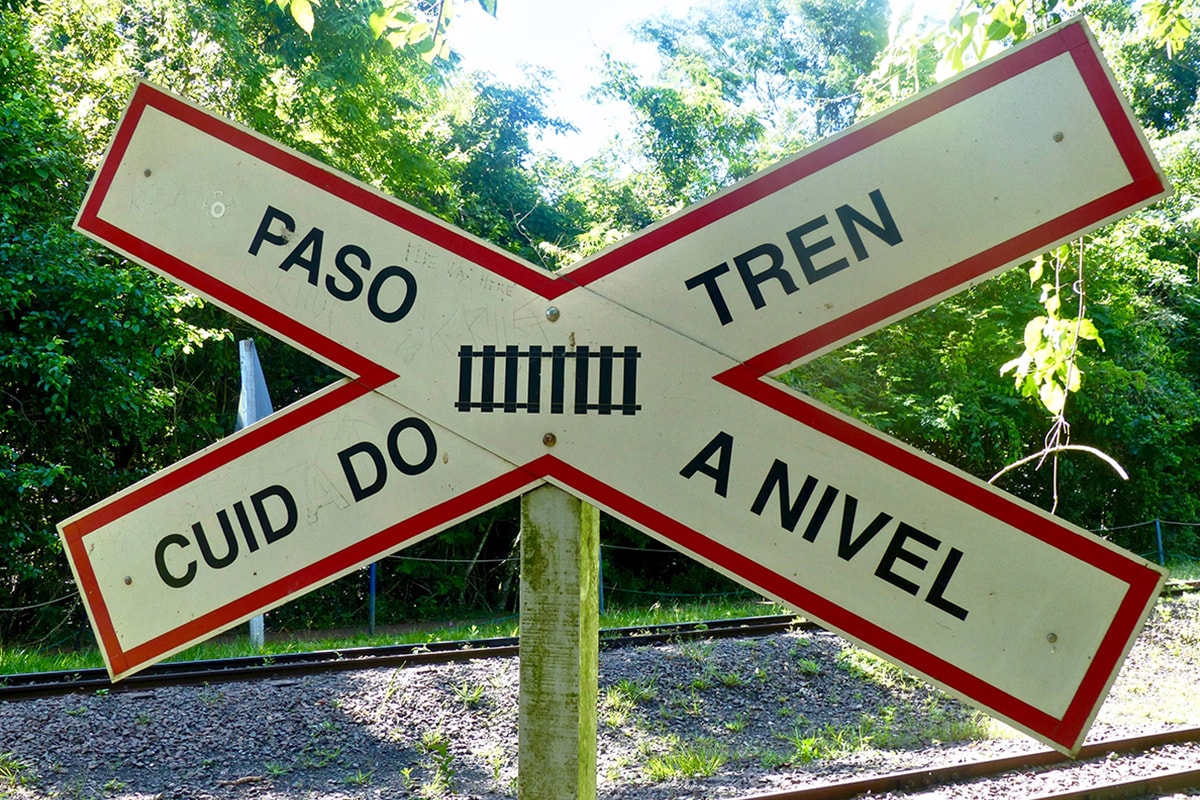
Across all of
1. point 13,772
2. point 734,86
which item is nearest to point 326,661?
point 13,772

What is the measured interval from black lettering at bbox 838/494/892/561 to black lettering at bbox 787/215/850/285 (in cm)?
31

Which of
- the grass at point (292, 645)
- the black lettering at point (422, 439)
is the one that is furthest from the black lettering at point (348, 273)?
the grass at point (292, 645)

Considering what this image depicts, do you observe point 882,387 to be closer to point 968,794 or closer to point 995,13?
point 968,794

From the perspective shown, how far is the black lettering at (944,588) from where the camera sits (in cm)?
114

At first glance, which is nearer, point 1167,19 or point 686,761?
point 1167,19

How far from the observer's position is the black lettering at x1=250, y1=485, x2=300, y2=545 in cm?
131

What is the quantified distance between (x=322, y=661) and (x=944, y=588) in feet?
21.2

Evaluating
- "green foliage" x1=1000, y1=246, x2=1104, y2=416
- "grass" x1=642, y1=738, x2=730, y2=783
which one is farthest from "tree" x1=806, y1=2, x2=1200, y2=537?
"green foliage" x1=1000, y1=246, x2=1104, y2=416

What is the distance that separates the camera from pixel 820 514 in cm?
119

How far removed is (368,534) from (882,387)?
14670mm

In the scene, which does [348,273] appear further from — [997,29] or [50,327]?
[50,327]

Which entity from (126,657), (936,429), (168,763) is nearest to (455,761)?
(168,763)

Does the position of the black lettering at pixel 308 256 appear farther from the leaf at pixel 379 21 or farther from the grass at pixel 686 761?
the grass at pixel 686 761

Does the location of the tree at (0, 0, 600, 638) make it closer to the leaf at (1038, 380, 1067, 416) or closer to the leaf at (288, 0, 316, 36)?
the leaf at (288, 0, 316, 36)
